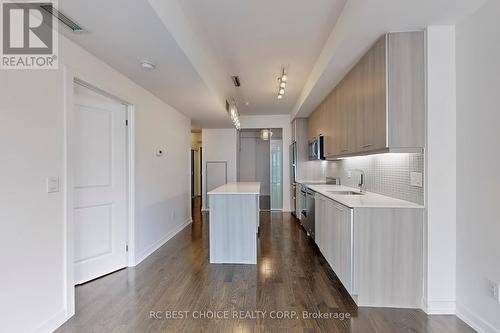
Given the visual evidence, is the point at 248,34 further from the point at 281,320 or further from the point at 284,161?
the point at 284,161

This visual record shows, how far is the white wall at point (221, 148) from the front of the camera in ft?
24.6

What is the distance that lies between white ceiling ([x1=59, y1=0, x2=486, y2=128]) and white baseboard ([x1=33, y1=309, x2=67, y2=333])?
2318 mm

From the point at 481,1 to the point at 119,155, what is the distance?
3813 mm

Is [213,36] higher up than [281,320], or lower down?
higher up

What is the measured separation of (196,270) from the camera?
3266 mm

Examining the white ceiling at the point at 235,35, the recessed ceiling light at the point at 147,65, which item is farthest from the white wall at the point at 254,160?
the recessed ceiling light at the point at 147,65

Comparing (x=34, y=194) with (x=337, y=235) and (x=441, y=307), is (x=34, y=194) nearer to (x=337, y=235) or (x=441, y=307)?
(x=337, y=235)

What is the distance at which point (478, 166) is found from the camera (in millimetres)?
2045

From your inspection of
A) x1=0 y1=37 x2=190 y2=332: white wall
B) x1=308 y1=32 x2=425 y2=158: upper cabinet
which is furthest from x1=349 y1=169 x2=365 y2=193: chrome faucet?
x1=0 y1=37 x2=190 y2=332: white wall

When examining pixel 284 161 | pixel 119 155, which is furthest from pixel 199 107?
pixel 284 161

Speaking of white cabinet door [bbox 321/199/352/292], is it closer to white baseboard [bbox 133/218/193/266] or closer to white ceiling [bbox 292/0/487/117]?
white ceiling [bbox 292/0/487/117]

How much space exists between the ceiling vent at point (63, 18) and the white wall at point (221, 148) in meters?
5.45

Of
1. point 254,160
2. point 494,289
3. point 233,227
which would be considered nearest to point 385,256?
point 494,289

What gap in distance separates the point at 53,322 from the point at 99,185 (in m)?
1.46
